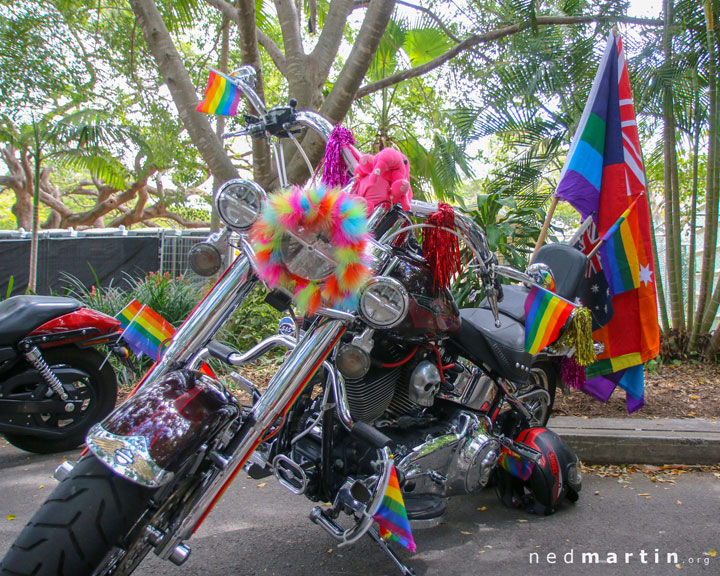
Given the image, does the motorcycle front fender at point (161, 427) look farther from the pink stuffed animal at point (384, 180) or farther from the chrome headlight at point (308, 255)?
the pink stuffed animal at point (384, 180)

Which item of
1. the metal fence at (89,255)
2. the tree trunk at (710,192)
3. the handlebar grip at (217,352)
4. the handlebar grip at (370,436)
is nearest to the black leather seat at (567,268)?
the handlebar grip at (370,436)

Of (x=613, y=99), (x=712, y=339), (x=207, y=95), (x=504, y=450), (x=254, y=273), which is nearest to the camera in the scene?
(x=254, y=273)

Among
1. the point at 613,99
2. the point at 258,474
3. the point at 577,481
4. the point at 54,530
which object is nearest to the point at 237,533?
the point at 258,474

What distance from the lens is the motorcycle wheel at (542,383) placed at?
360 cm

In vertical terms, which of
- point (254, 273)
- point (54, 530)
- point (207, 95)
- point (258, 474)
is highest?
point (207, 95)

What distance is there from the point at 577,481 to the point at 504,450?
1.53 ft

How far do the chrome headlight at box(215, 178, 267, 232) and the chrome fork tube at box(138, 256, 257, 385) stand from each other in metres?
0.15

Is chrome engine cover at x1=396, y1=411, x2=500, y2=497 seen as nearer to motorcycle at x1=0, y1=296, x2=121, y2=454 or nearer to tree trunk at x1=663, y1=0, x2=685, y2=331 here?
motorcycle at x1=0, y1=296, x2=121, y2=454

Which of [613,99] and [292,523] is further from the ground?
[613,99]

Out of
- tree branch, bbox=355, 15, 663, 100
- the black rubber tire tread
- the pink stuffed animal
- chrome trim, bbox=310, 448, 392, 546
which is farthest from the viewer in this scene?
tree branch, bbox=355, 15, 663, 100

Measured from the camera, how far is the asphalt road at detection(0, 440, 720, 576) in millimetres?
2617

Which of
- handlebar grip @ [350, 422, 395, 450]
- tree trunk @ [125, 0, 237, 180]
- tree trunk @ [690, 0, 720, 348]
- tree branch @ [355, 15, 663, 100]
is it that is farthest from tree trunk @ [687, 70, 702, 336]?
handlebar grip @ [350, 422, 395, 450]

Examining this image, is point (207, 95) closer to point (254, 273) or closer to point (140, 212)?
point (254, 273)

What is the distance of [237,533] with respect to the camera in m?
2.91
